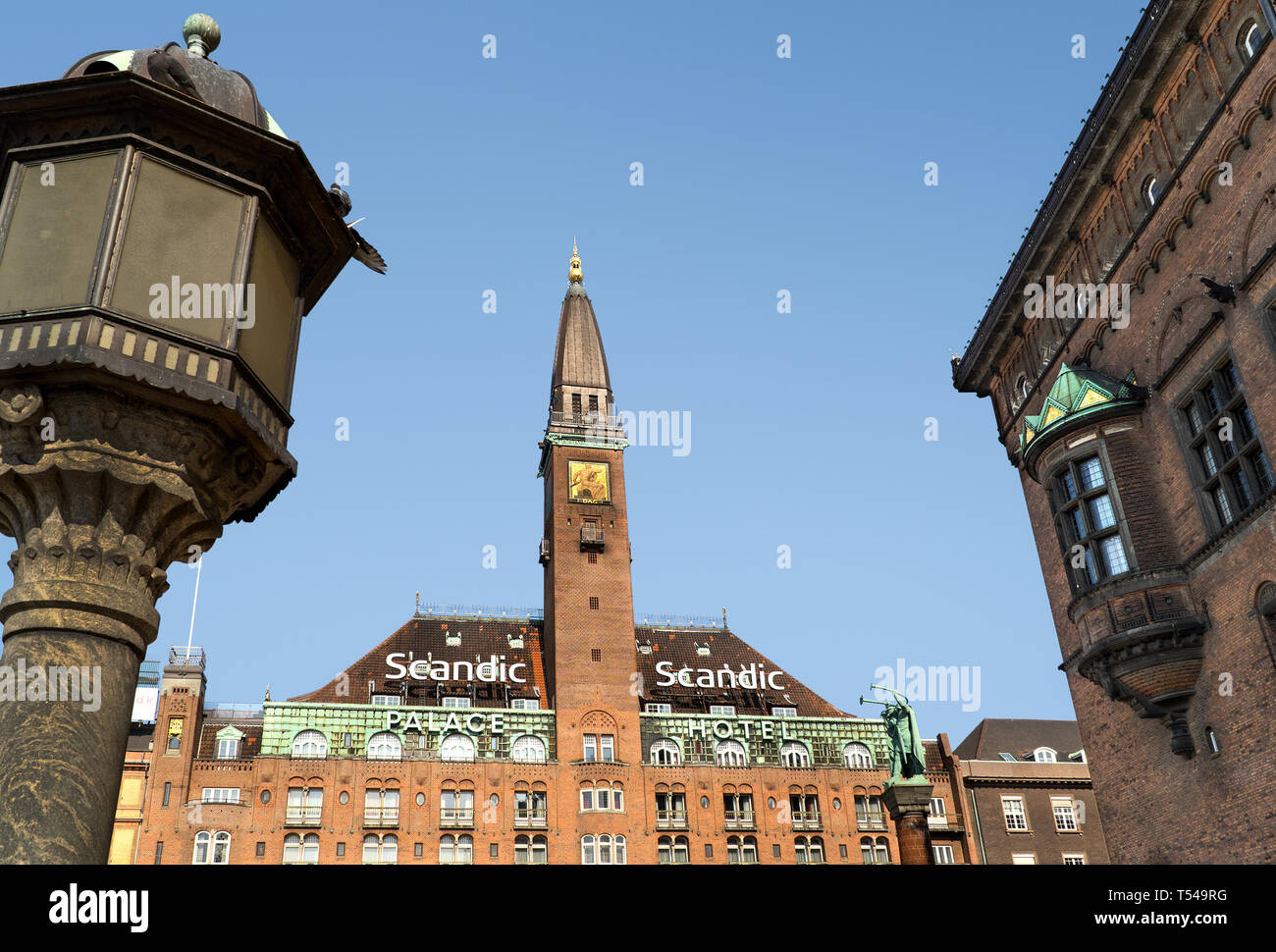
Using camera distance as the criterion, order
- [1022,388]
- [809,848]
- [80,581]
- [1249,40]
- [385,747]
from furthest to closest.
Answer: [809,848] < [385,747] < [1022,388] < [1249,40] < [80,581]

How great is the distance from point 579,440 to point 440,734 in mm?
23795

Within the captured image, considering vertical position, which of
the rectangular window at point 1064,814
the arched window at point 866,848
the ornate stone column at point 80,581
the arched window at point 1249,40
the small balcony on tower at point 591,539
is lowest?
the ornate stone column at point 80,581

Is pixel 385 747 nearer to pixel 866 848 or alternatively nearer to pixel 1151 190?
pixel 866 848

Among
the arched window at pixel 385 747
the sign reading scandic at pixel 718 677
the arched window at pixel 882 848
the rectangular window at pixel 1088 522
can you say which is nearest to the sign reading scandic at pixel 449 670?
the arched window at pixel 385 747

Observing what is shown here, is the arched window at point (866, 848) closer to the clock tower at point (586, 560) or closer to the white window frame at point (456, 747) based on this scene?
the clock tower at point (586, 560)

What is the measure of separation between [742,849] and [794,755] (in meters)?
7.58

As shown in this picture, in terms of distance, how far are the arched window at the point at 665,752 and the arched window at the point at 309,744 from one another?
21068 mm

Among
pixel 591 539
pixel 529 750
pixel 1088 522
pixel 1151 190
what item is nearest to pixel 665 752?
pixel 529 750

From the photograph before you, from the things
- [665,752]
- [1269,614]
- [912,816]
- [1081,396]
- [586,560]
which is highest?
[586,560]

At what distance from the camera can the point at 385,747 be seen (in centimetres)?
6894

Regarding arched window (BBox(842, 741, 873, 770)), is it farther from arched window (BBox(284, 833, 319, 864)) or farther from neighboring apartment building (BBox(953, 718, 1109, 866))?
arched window (BBox(284, 833, 319, 864))

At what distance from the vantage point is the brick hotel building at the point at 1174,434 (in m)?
21.3

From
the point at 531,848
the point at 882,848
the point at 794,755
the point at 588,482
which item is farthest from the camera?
the point at 588,482

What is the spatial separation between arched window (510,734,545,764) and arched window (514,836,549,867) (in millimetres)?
4846
